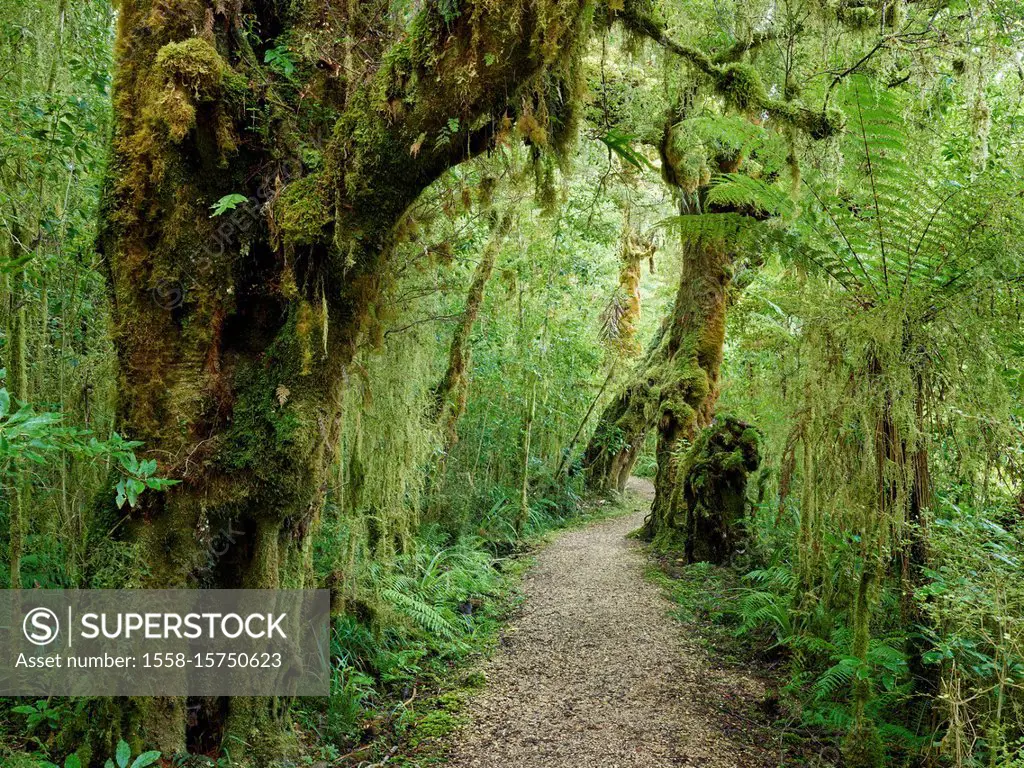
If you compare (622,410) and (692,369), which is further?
(622,410)

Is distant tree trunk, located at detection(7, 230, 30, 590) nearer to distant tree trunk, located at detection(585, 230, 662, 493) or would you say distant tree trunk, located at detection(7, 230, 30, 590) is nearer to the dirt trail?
the dirt trail

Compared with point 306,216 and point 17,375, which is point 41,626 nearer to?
point 17,375

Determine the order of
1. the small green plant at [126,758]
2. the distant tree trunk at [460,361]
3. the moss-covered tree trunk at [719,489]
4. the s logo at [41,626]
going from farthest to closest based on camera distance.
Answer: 1. the distant tree trunk at [460,361]
2. the moss-covered tree trunk at [719,489]
3. the s logo at [41,626]
4. the small green plant at [126,758]

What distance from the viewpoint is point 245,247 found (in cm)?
340

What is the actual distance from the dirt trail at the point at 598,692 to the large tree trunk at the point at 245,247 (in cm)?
151

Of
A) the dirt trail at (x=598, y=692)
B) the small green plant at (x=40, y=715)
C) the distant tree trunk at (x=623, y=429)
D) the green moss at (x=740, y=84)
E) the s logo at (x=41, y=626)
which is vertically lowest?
the dirt trail at (x=598, y=692)

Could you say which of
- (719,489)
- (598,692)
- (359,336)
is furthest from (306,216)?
(719,489)

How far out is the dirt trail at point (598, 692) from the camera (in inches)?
148

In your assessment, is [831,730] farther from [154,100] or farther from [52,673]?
[154,100]

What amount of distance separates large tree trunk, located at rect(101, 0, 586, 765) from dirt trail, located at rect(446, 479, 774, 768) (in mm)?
1508

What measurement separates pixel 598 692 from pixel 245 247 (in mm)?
3800

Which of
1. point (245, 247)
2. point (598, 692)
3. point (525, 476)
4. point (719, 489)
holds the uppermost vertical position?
point (245, 247)

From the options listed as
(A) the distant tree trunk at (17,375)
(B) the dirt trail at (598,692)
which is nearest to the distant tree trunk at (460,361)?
(B) the dirt trail at (598,692)

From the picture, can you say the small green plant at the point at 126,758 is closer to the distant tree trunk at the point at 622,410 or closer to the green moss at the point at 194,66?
the green moss at the point at 194,66
